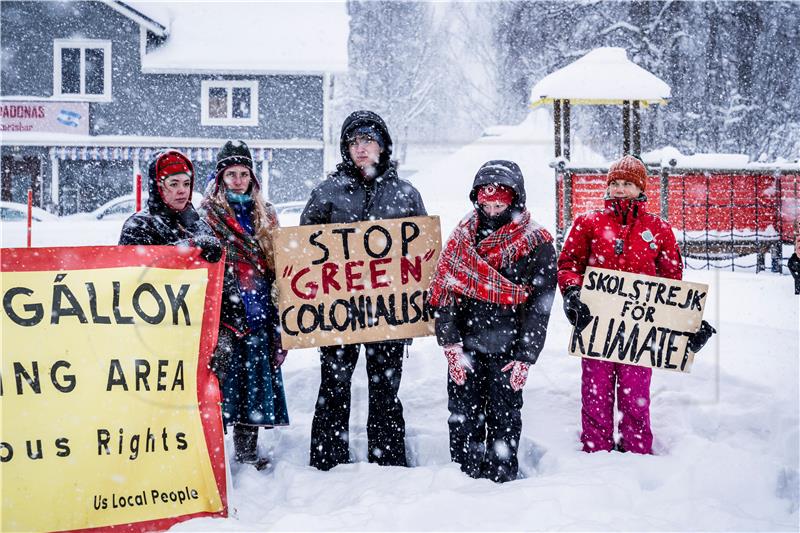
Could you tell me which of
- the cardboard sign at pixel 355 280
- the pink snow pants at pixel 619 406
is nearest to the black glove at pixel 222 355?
the cardboard sign at pixel 355 280

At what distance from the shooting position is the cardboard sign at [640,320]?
370 cm

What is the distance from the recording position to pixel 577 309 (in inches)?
144

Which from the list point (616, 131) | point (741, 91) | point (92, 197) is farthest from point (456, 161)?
point (92, 197)

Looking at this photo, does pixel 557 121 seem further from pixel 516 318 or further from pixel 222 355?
pixel 222 355

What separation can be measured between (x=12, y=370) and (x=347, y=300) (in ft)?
5.60

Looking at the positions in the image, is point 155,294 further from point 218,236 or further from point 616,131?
point 616,131

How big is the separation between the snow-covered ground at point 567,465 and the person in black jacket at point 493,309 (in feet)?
0.80

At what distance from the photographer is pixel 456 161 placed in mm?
23609

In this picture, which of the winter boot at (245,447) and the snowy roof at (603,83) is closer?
the winter boot at (245,447)

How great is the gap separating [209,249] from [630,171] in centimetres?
243

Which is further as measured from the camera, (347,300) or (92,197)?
(92,197)

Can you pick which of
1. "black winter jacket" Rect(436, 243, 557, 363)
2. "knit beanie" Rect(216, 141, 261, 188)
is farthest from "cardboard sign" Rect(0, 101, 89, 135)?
"black winter jacket" Rect(436, 243, 557, 363)

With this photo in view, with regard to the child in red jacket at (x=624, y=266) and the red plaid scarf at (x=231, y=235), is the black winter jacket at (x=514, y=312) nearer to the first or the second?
the child in red jacket at (x=624, y=266)

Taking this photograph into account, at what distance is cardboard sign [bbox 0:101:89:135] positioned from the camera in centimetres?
2145
